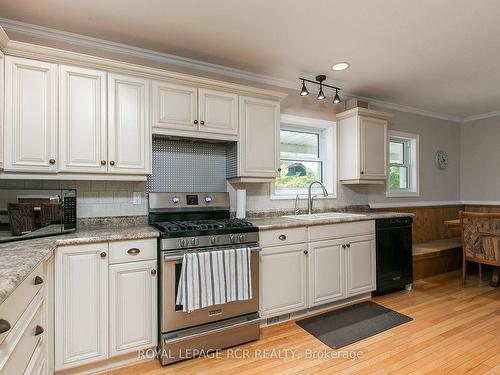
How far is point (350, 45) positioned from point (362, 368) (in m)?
2.54

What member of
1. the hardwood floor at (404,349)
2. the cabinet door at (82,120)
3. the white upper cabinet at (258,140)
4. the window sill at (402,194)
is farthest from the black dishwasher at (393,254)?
the cabinet door at (82,120)

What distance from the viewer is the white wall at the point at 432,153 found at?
440 cm

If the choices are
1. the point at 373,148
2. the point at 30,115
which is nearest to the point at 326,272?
the point at 373,148

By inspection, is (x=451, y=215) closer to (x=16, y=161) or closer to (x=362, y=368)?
(x=362, y=368)

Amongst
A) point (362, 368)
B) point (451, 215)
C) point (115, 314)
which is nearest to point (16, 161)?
point (115, 314)

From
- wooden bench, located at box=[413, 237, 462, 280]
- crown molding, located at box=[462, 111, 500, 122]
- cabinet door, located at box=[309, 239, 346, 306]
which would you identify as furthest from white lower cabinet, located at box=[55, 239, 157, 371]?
crown molding, located at box=[462, 111, 500, 122]

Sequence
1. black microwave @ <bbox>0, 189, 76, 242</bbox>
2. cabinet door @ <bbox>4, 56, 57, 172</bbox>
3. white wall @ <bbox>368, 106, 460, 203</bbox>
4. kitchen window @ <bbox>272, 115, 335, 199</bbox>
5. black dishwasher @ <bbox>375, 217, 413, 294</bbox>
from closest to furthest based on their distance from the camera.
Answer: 1. black microwave @ <bbox>0, 189, 76, 242</bbox>
2. cabinet door @ <bbox>4, 56, 57, 172</bbox>
3. black dishwasher @ <bbox>375, 217, 413, 294</bbox>
4. kitchen window @ <bbox>272, 115, 335, 199</bbox>
5. white wall @ <bbox>368, 106, 460, 203</bbox>

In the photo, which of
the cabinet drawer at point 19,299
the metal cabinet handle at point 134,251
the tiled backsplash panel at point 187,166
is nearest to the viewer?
the cabinet drawer at point 19,299

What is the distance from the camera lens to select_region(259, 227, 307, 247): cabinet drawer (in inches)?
97.3

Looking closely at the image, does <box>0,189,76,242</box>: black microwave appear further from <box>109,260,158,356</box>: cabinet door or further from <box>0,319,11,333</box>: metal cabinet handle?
<box>0,319,11,333</box>: metal cabinet handle

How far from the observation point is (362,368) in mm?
1961

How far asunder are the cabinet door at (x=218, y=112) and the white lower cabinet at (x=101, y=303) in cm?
111

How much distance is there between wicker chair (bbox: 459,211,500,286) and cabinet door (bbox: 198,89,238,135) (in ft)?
9.67

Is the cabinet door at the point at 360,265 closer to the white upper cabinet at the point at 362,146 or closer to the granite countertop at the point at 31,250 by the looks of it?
the white upper cabinet at the point at 362,146
